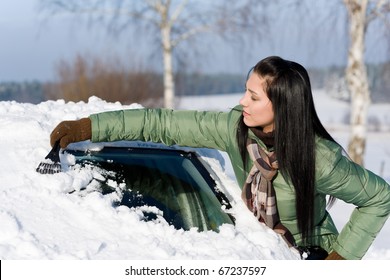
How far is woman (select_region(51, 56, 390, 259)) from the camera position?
2629 mm

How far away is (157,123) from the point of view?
2.97 m

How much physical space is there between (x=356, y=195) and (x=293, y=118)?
47 centimetres

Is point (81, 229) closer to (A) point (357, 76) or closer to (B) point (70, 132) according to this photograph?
(B) point (70, 132)

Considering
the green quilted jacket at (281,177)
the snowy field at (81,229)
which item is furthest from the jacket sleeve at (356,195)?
the snowy field at (81,229)

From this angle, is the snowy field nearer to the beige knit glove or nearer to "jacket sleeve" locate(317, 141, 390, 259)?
the beige knit glove

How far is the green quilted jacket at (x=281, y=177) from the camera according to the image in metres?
2.69

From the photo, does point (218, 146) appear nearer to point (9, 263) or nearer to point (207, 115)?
point (207, 115)

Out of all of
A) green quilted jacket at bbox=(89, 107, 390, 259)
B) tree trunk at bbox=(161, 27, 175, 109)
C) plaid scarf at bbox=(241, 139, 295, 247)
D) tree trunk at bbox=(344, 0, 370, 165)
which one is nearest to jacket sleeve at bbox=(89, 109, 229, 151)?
green quilted jacket at bbox=(89, 107, 390, 259)

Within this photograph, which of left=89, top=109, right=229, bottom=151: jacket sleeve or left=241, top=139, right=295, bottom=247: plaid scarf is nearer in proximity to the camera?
left=241, top=139, right=295, bottom=247: plaid scarf

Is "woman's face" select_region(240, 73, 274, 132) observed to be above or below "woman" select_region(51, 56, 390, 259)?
above

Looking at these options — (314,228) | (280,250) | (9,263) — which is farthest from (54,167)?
(314,228)

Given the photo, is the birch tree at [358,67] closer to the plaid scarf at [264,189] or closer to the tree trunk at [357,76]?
the tree trunk at [357,76]

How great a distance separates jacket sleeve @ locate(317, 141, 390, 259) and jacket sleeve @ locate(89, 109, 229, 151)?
55 cm

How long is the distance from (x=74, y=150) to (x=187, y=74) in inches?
513
